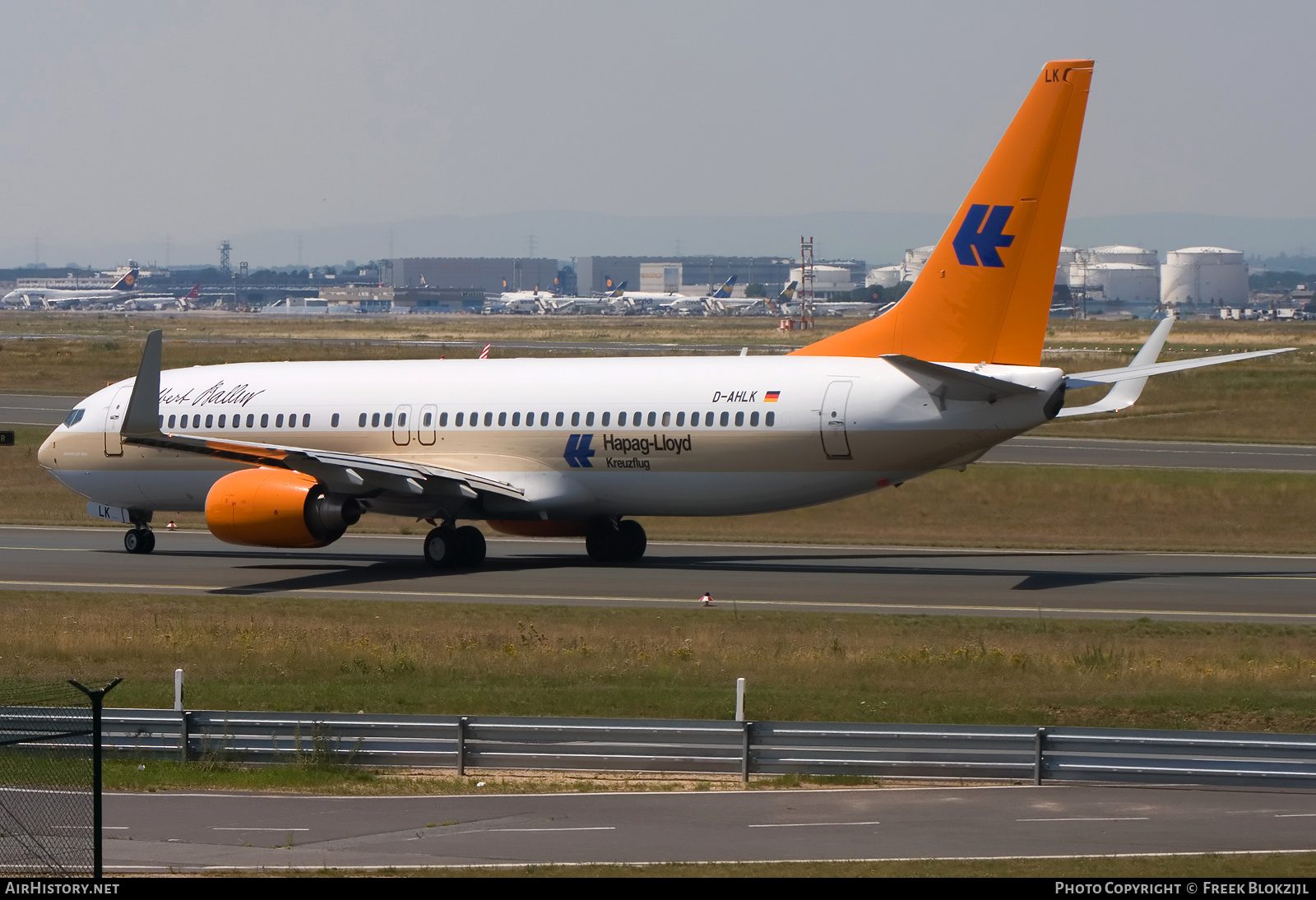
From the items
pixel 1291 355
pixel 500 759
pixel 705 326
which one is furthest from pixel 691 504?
pixel 705 326

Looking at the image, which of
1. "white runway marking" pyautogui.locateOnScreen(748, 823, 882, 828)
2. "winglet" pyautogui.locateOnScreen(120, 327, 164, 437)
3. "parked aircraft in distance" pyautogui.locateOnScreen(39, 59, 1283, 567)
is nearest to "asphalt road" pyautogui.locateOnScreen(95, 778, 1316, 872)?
"white runway marking" pyautogui.locateOnScreen(748, 823, 882, 828)

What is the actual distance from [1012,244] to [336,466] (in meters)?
15.0

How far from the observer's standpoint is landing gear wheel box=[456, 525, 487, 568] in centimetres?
3894

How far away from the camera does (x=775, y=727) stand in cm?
1950

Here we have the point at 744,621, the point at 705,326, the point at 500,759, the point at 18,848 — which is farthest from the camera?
the point at 705,326

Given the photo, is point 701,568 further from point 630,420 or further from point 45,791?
point 45,791

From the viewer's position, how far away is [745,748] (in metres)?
19.4

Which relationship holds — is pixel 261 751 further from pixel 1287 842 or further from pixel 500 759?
pixel 1287 842

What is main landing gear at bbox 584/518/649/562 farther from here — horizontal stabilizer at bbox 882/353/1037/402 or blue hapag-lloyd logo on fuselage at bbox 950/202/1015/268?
blue hapag-lloyd logo on fuselage at bbox 950/202/1015/268

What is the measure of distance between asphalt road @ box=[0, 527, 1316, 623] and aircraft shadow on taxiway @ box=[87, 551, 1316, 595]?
6cm

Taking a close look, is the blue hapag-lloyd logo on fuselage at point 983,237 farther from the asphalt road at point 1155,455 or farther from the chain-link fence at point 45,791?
the asphalt road at point 1155,455

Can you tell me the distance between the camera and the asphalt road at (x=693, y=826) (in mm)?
15461

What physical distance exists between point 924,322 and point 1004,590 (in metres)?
5.76

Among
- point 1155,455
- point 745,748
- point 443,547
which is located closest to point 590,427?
point 443,547
